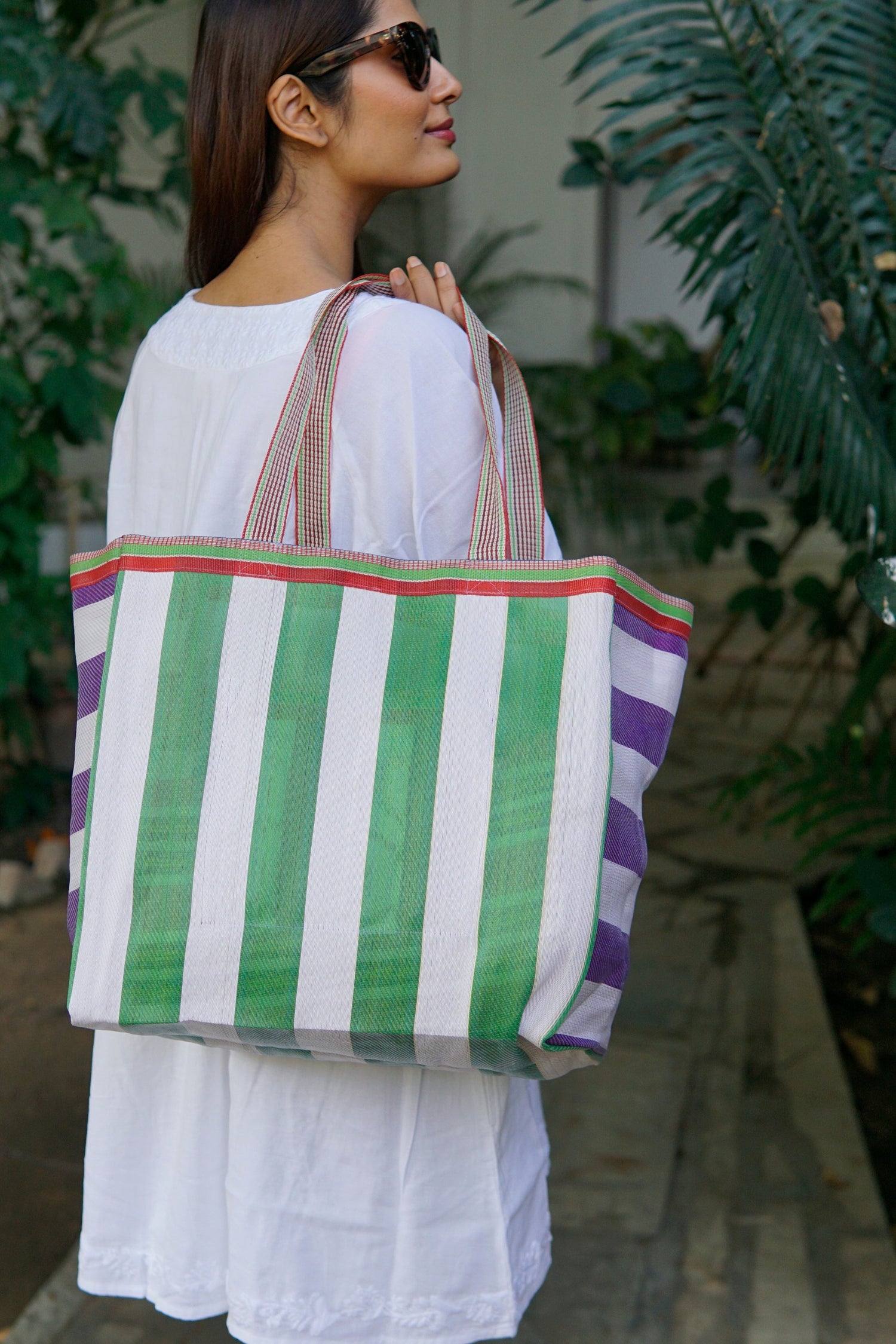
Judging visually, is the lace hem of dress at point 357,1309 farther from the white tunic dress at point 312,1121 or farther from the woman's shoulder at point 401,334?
the woman's shoulder at point 401,334

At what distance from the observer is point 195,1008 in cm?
92

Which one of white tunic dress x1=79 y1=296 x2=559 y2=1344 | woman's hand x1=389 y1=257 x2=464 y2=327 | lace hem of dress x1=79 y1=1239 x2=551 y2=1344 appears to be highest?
woman's hand x1=389 y1=257 x2=464 y2=327

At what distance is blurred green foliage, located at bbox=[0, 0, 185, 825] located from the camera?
2.56 meters

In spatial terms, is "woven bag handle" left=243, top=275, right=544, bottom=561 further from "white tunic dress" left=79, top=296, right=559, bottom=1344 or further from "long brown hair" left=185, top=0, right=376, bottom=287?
"long brown hair" left=185, top=0, right=376, bottom=287

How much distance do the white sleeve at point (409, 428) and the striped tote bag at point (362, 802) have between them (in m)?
0.12

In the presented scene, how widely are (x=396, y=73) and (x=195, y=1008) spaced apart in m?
0.80

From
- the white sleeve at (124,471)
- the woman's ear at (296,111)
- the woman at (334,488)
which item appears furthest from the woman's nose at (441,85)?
the white sleeve at (124,471)

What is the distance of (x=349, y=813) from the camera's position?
90 cm

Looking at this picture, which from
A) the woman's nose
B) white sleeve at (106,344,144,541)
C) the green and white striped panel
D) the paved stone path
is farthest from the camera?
the paved stone path

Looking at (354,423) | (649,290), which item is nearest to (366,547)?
(354,423)

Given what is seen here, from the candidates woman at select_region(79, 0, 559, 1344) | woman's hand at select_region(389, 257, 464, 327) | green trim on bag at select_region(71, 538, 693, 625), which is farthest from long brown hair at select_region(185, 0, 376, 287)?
green trim on bag at select_region(71, 538, 693, 625)

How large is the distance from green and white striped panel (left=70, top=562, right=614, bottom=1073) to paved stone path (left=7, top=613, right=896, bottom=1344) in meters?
1.19

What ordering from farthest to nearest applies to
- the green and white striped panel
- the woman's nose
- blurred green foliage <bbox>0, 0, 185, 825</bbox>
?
blurred green foliage <bbox>0, 0, 185, 825</bbox> → the woman's nose → the green and white striped panel

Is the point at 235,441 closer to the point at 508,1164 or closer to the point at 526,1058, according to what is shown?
the point at 526,1058
